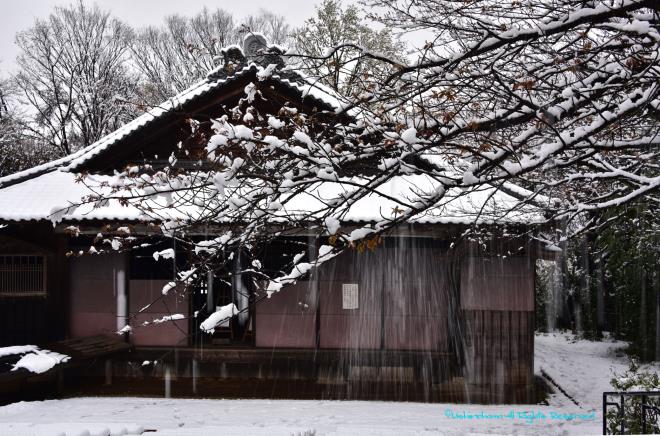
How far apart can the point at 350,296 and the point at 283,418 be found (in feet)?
10.7

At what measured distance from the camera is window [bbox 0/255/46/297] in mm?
10445

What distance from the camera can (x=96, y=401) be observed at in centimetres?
919

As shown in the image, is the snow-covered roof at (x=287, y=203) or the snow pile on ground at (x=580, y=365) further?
the snow pile on ground at (x=580, y=365)

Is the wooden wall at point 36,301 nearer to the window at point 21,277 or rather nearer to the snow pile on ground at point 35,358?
the window at point 21,277

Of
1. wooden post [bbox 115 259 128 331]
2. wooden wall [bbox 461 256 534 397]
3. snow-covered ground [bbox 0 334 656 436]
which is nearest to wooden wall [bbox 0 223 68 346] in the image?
wooden post [bbox 115 259 128 331]

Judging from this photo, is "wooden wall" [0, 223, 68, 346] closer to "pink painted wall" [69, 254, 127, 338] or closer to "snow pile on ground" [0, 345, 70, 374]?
"pink painted wall" [69, 254, 127, 338]

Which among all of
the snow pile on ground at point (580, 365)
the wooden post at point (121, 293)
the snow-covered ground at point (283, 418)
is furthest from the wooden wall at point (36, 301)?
the snow pile on ground at point (580, 365)

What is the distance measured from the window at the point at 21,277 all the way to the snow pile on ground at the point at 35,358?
47.1 inches

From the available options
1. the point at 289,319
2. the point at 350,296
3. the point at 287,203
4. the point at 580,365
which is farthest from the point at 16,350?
the point at 580,365

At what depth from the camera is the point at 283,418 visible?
8.11m

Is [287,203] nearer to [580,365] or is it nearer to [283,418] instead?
[283,418]

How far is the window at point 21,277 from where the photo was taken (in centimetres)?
1045

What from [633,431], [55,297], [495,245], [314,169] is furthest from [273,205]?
[55,297]

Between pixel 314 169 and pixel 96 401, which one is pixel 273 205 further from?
pixel 96 401
